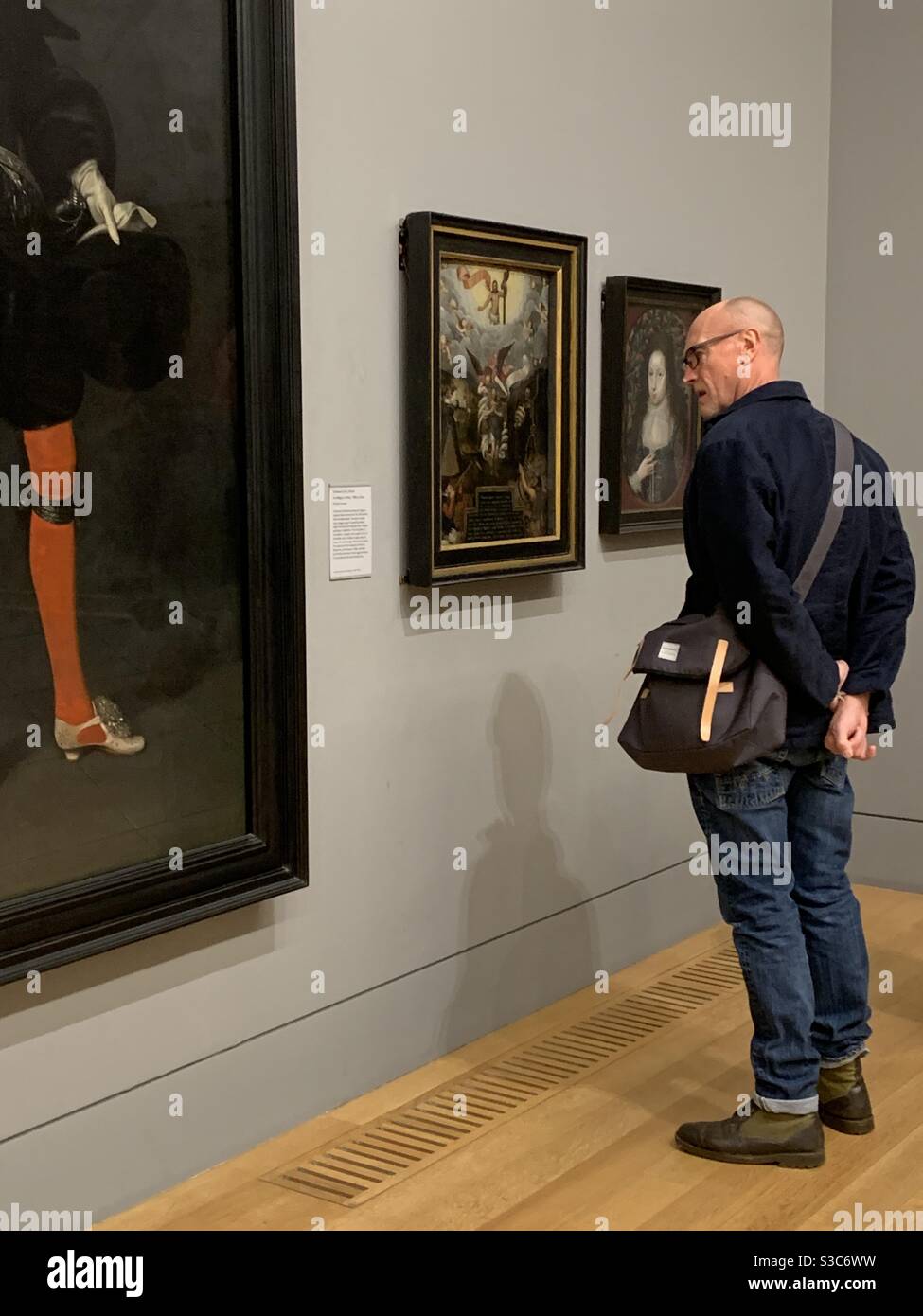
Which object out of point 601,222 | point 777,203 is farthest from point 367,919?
point 777,203

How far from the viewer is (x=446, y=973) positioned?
4891mm

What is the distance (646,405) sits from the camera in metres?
5.57

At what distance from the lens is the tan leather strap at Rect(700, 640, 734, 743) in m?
3.92

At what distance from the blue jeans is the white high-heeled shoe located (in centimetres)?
147

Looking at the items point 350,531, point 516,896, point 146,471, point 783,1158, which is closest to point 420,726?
point 350,531

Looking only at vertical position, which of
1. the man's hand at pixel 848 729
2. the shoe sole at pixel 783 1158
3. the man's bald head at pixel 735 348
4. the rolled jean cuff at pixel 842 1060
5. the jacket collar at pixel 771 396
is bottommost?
the shoe sole at pixel 783 1158

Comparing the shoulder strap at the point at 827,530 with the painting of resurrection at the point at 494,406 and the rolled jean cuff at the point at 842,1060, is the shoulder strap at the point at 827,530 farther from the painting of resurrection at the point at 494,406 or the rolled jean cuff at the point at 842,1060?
the rolled jean cuff at the point at 842,1060

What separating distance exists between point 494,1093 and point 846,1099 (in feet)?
3.30

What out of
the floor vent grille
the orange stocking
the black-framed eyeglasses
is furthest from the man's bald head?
the floor vent grille

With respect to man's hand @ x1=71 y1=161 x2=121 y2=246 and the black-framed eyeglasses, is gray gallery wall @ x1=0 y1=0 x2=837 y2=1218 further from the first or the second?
the black-framed eyeglasses

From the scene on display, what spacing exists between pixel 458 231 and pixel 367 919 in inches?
78.9

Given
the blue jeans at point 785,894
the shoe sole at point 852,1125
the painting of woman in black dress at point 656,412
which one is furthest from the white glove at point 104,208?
the shoe sole at point 852,1125

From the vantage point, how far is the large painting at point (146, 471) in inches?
136

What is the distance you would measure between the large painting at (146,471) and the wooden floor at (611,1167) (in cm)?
73
